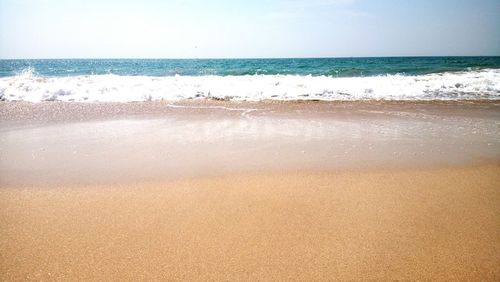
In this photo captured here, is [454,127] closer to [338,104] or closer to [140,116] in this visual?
[338,104]

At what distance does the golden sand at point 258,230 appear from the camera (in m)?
2.05

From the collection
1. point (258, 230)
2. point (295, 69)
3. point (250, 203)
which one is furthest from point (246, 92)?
point (295, 69)

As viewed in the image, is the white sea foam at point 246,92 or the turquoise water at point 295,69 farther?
the turquoise water at point 295,69

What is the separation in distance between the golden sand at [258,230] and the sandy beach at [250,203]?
0.01m

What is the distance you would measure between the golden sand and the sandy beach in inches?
0.4

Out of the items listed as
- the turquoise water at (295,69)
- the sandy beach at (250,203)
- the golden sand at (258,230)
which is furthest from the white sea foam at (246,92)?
the turquoise water at (295,69)

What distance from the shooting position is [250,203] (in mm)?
2916

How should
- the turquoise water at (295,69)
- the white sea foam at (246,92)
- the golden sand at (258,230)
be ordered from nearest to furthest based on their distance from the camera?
the golden sand at (258,230) < the white sea foam at (246,92) < the turquoise water at (295,69)

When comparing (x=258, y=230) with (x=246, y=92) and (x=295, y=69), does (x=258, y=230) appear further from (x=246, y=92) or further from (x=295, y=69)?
(x=295, y=69)

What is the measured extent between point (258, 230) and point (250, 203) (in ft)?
1.56

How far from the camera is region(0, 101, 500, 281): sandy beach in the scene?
2094 millimetres

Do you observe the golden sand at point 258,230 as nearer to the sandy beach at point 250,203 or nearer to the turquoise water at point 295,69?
the sandy beach at point 250,203

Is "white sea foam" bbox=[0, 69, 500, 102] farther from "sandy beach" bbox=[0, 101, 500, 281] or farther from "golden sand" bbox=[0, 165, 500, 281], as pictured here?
"golden sand" bbox=[0, 165, 500, 281]

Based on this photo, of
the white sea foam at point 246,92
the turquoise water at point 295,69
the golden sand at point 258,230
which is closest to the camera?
the golden sand at point 258,230
